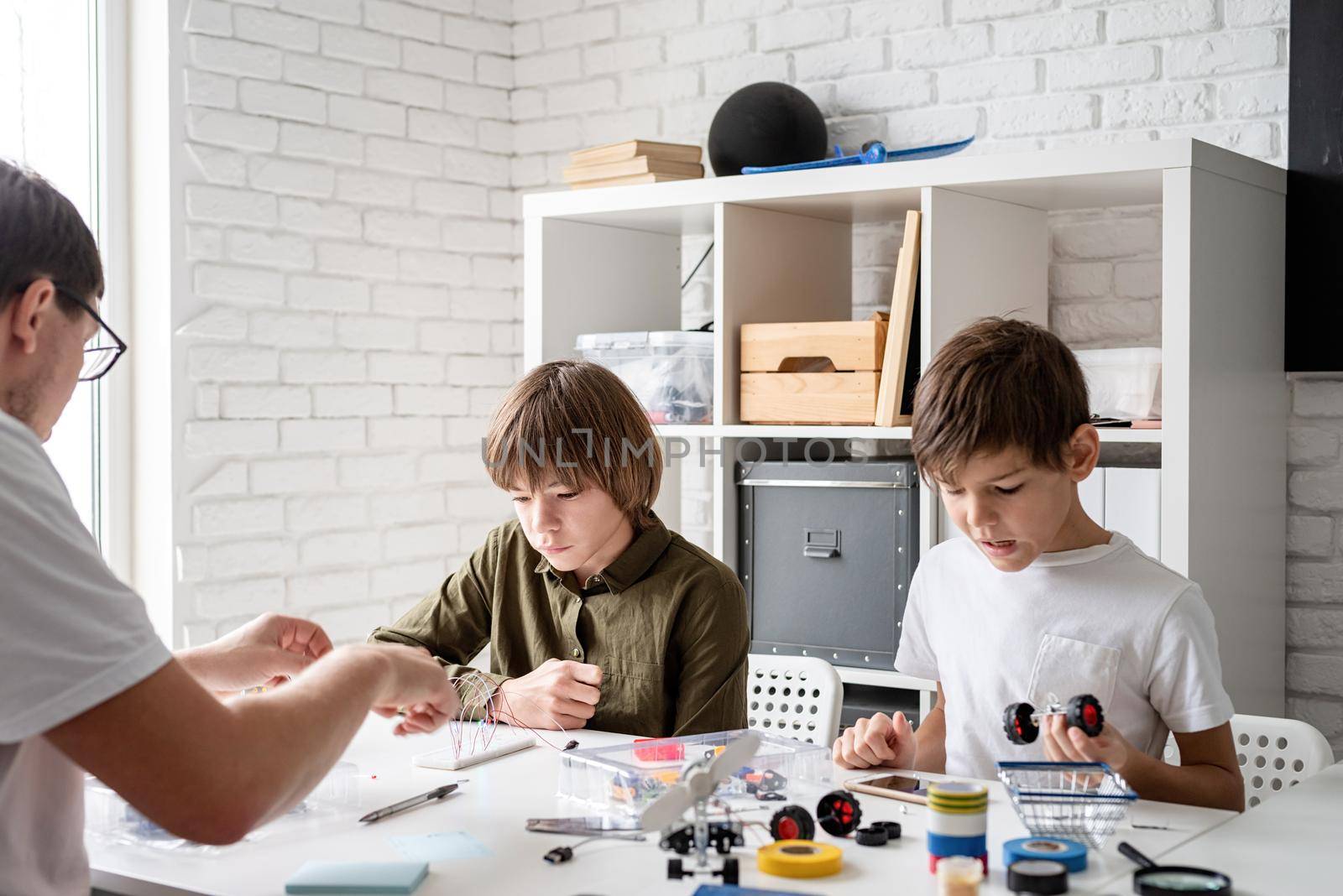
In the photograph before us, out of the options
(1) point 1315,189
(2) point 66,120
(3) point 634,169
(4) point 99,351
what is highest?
(2) point 66,120

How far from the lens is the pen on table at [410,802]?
1474mm

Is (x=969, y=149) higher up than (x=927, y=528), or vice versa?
(x=969, y=149)

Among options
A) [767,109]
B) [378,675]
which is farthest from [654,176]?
[378,675]

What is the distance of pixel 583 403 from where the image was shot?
2045 millimetres

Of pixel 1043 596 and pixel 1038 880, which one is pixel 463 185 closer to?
pixel 1043 596

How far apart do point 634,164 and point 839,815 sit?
191 cm

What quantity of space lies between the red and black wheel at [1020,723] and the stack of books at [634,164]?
178 cm

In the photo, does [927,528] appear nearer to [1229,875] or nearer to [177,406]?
[1229,875]

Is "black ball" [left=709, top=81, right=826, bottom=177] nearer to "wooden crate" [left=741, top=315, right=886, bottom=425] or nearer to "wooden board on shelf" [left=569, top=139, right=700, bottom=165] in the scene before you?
"wooden board on shelf" [left=569, top=139, right=700, bottom=165]

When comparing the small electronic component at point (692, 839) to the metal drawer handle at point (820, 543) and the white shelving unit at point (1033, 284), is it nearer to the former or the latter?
the white shelving unit at point (1033, 284)

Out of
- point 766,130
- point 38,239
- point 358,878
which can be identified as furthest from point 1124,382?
point 38,239

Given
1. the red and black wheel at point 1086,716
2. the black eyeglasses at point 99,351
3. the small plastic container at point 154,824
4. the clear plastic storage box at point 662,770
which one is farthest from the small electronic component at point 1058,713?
the black eyeglasses at point 99,351

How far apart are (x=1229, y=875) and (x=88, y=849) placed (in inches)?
42.5

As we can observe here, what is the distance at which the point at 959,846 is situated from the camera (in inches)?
49.4
